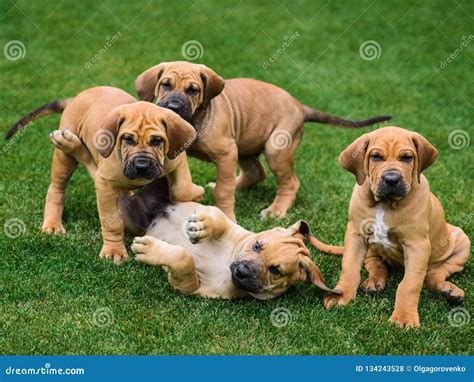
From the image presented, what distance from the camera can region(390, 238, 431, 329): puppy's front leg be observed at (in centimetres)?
611

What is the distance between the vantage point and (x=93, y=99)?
752cm

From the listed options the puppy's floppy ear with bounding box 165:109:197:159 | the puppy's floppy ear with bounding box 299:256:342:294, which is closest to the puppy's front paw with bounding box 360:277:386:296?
the puppy's floppy ear with bounding box 299:256:342:294

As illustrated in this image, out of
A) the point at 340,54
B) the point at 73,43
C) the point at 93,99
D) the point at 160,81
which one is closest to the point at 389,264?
the point at 160,81

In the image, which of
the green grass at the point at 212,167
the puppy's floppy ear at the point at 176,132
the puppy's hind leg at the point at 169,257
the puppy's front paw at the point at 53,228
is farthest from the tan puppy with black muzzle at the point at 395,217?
the puppy's front paw at the point at 53,228

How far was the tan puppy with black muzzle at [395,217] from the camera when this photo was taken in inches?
238

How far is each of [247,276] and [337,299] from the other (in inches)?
31.9

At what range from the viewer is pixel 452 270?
271 inches

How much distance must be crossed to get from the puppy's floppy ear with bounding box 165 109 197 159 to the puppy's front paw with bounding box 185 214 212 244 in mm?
590

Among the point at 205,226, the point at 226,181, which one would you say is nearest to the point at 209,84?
the point at 226,181

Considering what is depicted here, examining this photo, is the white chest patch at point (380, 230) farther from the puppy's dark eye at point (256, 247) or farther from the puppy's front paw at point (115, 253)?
the puppy's front paw at point (115, 253)

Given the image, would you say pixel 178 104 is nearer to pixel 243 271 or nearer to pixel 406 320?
pixel 243 271

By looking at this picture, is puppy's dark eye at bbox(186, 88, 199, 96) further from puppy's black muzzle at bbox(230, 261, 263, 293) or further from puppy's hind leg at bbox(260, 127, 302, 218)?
puppy's black muzzle at bbox(230, 261, 263, 293)

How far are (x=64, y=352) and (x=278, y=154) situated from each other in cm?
348

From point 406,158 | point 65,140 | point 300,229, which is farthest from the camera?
point 65,140
